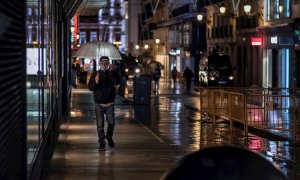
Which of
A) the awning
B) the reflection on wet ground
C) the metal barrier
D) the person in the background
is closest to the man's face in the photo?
the person in the background

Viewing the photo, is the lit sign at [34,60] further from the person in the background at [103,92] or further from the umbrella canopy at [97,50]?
the umbrella canopy at [97,50]

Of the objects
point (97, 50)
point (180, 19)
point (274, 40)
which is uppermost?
point (180, 19)

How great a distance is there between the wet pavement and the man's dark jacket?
3.25ft

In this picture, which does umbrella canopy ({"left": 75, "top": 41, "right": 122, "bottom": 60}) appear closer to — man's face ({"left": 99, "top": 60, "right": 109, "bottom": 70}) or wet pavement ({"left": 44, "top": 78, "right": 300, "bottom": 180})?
wet pavement ({"left": 44, "top": 78, "right": 300, "bottom": 180})

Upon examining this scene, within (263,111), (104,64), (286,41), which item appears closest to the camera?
(104,64)

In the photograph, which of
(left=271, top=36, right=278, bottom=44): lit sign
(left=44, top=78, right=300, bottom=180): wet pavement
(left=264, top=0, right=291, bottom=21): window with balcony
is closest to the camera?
(left=44, top=78, right=300, bottom=180): wet pavement

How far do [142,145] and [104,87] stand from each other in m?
1.65

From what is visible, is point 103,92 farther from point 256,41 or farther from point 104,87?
point 256,41

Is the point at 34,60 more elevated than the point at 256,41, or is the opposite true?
the point at 256,41

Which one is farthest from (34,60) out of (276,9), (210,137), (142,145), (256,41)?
(256,41)

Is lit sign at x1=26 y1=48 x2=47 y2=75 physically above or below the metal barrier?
above

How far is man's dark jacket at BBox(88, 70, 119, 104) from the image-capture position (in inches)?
603

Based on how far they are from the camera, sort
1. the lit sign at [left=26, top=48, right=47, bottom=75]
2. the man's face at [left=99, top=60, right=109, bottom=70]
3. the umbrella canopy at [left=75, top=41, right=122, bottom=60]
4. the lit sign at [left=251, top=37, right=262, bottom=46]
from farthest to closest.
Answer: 1. the lit sign at [left=251, top=37, right=262, bottom=46]
2. the umbrella canopy at [left=75, top=41, right=122, bottom=60]
3. the man's face at [left=99, top=60, right=109, bottom=70]
4. the lit sign at [left=26, top=48, right=47, bottom=75]

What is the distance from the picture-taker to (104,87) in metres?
15.4
